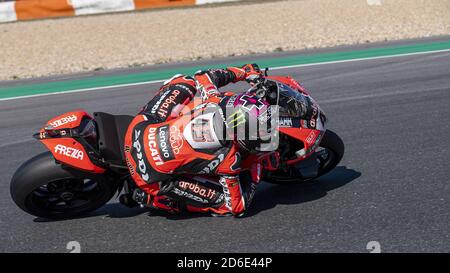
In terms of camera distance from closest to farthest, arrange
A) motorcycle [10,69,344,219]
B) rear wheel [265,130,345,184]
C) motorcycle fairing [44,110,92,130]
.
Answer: motorcycle [10,69,344,219] → motorcycle fairing [44,110,92,130] → rear wheel [265,130,345,184]

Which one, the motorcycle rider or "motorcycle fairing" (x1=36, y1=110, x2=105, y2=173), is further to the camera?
"motorcycle fairing" (x1=36, y1=110, x2=105, y2=173)

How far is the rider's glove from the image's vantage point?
16.2ft

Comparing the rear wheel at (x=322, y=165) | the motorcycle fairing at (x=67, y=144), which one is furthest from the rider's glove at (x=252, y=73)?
the motorcycle fairing at (x=67, y=144)

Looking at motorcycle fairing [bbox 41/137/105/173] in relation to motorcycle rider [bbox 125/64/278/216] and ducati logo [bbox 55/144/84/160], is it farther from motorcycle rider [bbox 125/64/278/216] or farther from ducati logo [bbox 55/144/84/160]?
motorcycle rider [bbox 125/64/278/216]

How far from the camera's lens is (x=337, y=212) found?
4.86 m

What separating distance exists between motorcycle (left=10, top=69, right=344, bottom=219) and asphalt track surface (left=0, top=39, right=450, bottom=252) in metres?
0.21

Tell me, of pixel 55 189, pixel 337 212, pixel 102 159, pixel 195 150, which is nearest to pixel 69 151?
pixel 102 159

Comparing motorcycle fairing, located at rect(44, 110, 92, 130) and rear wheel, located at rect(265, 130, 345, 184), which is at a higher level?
motorcycle fairing, located at rect(44, 110, 92, 130)

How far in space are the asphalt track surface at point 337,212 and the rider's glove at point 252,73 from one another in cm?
100

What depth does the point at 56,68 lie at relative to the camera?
1307 centimetres

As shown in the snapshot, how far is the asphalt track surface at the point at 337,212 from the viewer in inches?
176

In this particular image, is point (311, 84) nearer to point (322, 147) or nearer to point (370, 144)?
point (370, 144)

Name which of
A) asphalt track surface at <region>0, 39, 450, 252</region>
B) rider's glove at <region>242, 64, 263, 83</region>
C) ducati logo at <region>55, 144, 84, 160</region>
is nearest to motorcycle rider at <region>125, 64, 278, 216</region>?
rider's glove at <region>242, 64, 263, 83</region>

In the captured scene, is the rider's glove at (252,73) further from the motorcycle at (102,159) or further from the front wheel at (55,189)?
the front wheel at (55,189)
